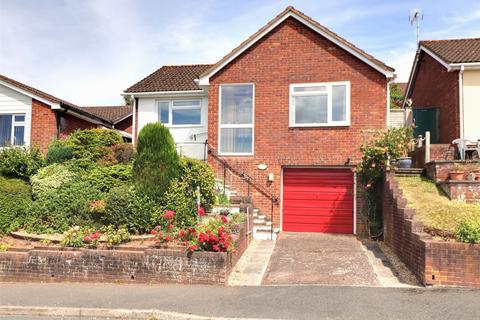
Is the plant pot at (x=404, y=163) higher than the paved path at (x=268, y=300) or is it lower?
higher

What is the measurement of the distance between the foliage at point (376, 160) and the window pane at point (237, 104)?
3988 millimetres

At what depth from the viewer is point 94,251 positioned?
8.33 m

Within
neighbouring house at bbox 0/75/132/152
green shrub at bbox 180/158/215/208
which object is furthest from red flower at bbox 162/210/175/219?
neighbouring house at bbox 0/75/132/152

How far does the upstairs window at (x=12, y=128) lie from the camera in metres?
16.5

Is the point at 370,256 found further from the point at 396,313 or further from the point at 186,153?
the point at 186,153

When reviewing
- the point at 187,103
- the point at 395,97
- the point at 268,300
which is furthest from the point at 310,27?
the point at 395,97

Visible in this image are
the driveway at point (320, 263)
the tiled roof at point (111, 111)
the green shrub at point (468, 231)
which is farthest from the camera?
the tiled roof at point (111, 111)

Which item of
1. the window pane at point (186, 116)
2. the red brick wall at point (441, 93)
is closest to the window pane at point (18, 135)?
the window pane at point (186, 116)

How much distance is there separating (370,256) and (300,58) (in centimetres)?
688

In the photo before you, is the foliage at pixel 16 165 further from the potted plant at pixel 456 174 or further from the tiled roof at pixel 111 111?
the tiled roof at pixel 111 111

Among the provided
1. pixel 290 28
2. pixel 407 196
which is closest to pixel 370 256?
pixel 407 196

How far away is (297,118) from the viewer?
13.3 m

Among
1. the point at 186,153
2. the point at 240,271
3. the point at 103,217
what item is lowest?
the point at 240,271

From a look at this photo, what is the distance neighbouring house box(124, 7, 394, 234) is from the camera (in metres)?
12.8
